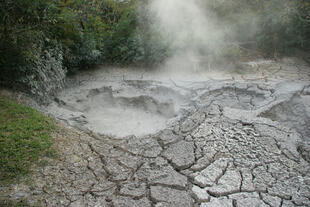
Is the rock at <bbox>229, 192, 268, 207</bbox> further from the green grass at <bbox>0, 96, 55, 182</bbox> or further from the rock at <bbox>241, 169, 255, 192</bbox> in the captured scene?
the green grass at <bbox>0, 96, 55, 182</bbox>

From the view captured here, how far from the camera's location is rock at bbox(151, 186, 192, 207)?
193 cm

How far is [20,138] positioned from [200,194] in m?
1.89

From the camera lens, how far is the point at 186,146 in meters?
2.63

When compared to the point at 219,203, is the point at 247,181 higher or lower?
higher

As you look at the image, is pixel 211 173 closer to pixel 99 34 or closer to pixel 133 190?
pixel 133 190

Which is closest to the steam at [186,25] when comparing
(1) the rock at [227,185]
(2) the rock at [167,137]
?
(2) the rock at [167,137]

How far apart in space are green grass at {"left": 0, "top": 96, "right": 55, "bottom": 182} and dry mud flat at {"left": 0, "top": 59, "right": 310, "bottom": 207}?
153mm

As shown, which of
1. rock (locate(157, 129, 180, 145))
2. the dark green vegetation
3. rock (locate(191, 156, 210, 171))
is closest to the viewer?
rock (locate(191, 156, 210, 171))

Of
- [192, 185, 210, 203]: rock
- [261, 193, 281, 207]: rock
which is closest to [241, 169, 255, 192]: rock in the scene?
[261, 193, 281, 207]: rock

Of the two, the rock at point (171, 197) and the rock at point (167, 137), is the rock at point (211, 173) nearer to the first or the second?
the rock at point (171, 197)

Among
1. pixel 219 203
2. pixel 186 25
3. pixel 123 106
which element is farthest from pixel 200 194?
pixel 186 25

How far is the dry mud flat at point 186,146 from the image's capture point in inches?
78.4

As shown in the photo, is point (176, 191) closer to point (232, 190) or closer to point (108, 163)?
point (232, 190)

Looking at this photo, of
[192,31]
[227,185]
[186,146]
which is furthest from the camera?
[192,31]
